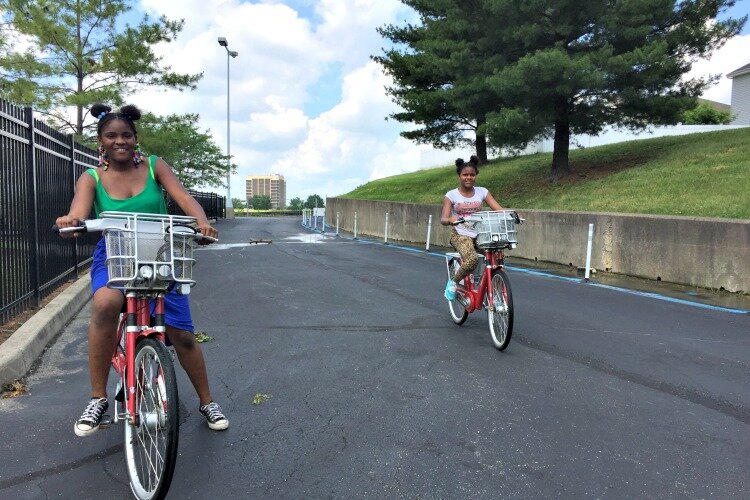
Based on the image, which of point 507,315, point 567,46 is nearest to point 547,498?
point 507,315

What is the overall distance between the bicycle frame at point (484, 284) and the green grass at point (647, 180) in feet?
23.6

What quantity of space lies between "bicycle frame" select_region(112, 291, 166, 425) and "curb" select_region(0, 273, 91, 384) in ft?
6.65

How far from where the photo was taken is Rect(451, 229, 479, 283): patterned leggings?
20.6ft

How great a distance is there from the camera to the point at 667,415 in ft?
13.4

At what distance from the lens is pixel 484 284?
605cm

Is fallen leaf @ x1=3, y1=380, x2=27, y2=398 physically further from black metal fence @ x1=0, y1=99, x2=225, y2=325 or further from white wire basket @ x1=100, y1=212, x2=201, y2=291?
white wire basket @ x1=100, y1=212, x2=201, y2=291

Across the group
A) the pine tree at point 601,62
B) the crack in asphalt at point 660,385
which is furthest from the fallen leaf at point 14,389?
the pine tree at point 601,62

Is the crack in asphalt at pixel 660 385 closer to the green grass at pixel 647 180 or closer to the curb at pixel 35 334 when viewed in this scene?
the curb at pixel 35 334

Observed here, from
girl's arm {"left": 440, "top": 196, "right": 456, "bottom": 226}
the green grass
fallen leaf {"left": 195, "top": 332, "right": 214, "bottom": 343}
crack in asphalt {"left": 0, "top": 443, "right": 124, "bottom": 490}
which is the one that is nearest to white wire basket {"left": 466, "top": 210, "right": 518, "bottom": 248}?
girl's arm {"left": 440, "top": 196, "right": 456, "bottom": 226}

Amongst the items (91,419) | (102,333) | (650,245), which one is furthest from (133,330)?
(650,245)

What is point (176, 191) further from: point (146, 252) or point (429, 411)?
point (429, 411)

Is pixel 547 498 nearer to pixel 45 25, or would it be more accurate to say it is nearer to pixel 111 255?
pixel 111 255

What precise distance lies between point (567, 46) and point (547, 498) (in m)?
18.1

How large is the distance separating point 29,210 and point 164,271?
196 inches
